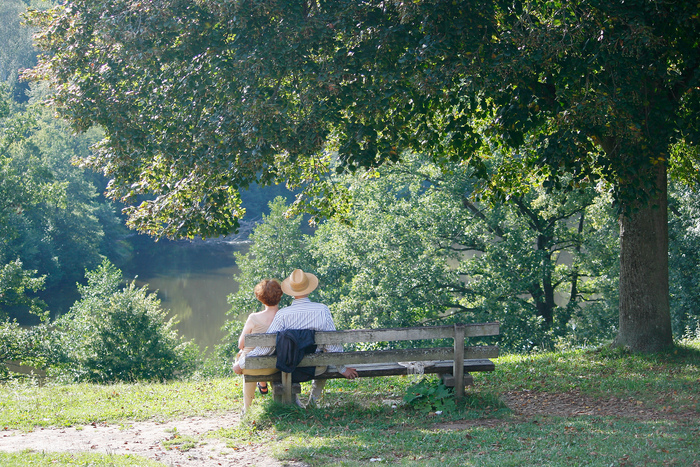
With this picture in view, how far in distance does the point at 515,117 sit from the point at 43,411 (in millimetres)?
7290

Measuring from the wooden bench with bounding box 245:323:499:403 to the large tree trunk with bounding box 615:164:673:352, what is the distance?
342 cm

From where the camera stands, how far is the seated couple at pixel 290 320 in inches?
259

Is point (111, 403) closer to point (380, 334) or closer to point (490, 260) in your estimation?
point (380, 334)

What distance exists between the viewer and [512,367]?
9.31 metres

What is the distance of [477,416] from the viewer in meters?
6.23

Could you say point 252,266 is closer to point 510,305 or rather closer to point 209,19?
point 510,305

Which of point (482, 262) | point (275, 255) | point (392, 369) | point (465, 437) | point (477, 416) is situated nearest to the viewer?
point (465, 437)

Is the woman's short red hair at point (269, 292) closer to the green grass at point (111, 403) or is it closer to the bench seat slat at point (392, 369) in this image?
the bench seat slat at point (392, 369)

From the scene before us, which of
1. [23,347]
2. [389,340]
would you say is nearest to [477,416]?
[389,340]

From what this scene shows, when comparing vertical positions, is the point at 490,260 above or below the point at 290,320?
above

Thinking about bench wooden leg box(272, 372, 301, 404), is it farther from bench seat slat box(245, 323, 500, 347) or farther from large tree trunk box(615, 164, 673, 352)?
large tree trunk box(615, 164, 673, 352)

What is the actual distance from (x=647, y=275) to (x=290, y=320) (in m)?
5.44

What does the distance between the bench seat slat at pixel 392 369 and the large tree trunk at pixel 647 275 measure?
Answer: 3.39 meters

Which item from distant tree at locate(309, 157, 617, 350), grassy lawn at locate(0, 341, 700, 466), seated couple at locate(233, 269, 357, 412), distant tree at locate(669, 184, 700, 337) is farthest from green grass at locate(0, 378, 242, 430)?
distant tree at locate(669, 184, 700, 337)
